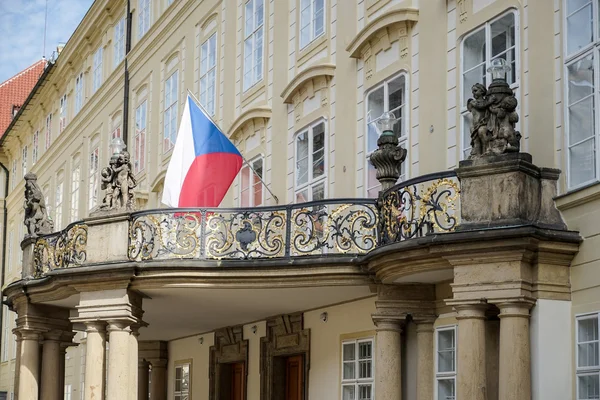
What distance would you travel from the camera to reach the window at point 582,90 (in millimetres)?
12016

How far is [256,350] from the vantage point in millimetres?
20203

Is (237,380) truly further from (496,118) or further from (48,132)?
(48,132)

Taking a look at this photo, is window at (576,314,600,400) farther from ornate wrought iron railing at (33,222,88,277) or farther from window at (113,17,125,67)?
window at (113,17,125,67)

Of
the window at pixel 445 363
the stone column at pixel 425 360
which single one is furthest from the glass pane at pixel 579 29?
the stone column at pixel 425 360

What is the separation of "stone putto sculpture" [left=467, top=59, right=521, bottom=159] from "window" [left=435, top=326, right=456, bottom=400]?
9.87ft

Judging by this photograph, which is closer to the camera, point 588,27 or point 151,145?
point 588,27

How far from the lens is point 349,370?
1688cm

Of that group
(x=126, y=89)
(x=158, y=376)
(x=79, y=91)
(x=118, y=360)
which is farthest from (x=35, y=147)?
(x=118, y=360)

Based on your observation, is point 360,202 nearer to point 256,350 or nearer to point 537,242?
point 537,242

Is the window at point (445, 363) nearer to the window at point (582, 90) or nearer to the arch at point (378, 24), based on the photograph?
the window at point (582, 90)

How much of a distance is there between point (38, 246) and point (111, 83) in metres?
12.9

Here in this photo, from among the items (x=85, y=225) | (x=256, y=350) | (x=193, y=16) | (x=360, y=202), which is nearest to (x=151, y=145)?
(x=193, y=16)

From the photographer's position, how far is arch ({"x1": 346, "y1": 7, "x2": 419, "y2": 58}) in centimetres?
1548

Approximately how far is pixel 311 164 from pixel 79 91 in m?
18.6
